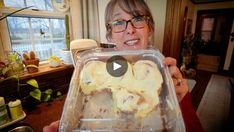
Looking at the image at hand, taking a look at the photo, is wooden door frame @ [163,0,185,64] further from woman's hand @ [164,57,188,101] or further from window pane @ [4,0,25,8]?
window pane @ [4,0,25,8]

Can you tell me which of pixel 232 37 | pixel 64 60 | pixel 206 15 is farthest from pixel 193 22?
pixel 64 60

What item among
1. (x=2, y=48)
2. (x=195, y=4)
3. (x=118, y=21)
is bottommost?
(x=2, y=48)

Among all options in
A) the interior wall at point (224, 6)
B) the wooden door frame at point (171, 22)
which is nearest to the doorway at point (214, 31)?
the interior wall at point (224, 6)

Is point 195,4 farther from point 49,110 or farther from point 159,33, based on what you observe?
point 49,110

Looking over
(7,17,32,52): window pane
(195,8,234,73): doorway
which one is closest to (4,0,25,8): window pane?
(7,17,32,52): window pane
